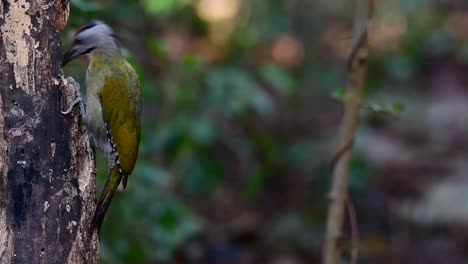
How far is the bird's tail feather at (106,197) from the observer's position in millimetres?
3635

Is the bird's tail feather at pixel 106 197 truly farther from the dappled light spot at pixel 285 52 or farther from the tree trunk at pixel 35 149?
the dappled light spot at pixel 285 52

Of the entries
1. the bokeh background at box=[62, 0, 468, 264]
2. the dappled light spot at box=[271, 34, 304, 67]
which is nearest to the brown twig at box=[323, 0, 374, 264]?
the bokeh background at box=[62, 0, 468, 264]

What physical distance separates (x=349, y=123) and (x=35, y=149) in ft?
6.84

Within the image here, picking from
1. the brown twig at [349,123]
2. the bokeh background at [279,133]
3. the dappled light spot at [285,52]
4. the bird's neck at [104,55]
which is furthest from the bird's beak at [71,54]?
the dappled light spot at [285,52]

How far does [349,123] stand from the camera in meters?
5.02

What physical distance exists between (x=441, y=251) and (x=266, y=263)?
63.0 inches

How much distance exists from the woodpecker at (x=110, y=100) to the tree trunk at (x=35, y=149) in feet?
1.13

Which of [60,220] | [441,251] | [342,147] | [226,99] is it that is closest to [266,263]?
[441,251]

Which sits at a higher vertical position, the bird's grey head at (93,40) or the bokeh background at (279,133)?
the bird's grey head at (93,40)

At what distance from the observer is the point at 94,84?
4.25 metres

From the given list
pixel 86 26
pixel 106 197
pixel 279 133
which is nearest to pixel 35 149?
pixel 106 197

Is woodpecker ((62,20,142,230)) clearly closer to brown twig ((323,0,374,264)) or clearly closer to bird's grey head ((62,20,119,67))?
bird's grey head ((62,20,119,67))

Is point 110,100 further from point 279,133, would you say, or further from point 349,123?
point 279,133

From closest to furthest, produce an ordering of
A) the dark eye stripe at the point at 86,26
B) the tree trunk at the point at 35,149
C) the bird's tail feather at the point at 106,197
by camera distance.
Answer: the tree trunk at the point at 35,149
the bird's tail feather at the point at 106,197
the dark eye stripe at the point at 86,26
